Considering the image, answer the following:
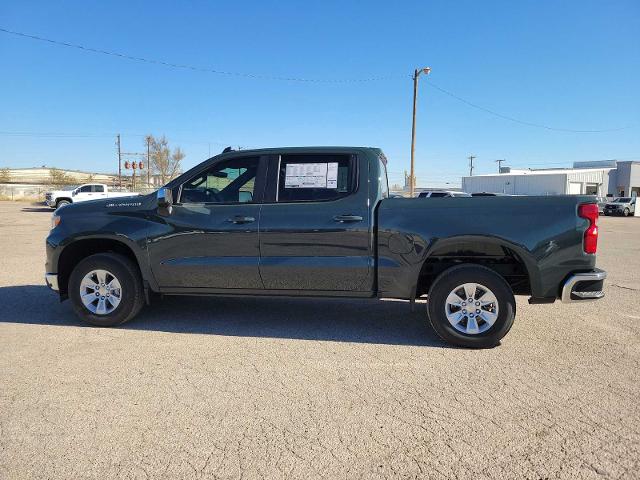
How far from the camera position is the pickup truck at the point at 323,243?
429cm

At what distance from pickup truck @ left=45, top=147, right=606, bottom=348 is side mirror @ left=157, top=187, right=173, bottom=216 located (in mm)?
18

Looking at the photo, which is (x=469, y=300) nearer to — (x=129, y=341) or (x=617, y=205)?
(x=129, y=341)

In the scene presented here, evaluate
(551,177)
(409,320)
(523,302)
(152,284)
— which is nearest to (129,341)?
(152,284)

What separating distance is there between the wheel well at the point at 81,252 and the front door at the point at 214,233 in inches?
21.6

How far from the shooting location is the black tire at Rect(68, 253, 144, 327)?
503 cm

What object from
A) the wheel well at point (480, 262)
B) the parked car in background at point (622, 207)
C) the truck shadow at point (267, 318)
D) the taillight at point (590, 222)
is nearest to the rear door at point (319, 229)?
the truck shadow at point (267, 318)

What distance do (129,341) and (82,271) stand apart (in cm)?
106

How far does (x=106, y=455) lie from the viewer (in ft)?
8.61

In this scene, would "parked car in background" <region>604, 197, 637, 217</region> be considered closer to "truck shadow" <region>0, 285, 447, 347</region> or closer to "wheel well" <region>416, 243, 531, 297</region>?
"truck shadow" <region>0, 285, 447, 347</region>

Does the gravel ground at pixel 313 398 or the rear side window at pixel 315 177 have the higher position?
the rear side window at pixel 315 177

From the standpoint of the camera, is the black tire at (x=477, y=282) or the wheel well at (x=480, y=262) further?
the wheel well at (x=480, y=262)

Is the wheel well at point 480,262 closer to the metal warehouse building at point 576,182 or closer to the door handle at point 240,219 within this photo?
the door handle at point 240,219

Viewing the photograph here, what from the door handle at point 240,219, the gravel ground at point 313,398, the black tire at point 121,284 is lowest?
the gravel ground at point 313,398

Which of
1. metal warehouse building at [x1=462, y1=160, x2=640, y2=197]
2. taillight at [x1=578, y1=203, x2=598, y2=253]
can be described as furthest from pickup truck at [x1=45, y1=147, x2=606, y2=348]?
metal warehouse building at [x1=462, y1=160, x2=640, y2=197]
